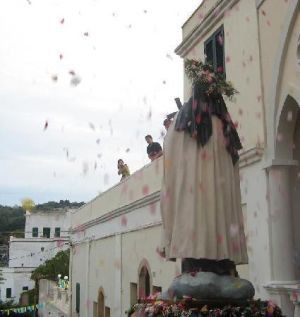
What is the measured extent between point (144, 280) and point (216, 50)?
17.6ft

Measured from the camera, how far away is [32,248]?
156 feet

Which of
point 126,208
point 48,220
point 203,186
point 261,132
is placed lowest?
point 203,186

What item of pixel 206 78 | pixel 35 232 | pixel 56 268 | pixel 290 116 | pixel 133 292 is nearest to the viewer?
pixel 206 78

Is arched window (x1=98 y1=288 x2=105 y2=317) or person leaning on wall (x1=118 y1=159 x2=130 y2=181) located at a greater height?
person leaning on wall (x1=118 y1=159 x2=130 y2=181)

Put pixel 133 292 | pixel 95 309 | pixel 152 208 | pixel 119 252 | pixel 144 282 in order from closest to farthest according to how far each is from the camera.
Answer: pixel 152 208 → pixel 144 282 → pixel 133 292 → pixel 119 252 → pixel 95 309

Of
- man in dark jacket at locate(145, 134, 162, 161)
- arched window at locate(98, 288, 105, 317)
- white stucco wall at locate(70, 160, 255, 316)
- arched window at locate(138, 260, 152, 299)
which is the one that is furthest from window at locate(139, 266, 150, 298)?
arched window at locate(98, 288, 105, 317)

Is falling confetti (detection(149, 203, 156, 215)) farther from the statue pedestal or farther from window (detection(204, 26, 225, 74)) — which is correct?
the statue pedestal

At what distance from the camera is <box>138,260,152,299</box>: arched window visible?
1191 cm

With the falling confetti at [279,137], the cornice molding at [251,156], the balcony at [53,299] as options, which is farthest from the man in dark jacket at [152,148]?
the balcony at [53,299]

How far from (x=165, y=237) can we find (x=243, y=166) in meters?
3.95

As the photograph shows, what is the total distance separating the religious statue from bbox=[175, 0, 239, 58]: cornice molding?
490 centimetres

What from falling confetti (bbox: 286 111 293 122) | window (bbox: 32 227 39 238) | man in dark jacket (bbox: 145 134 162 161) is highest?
window (bbox: 32 227 39 238)

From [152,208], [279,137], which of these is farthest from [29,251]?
[279,137]

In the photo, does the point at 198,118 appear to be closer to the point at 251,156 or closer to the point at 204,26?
the point at 251,156
